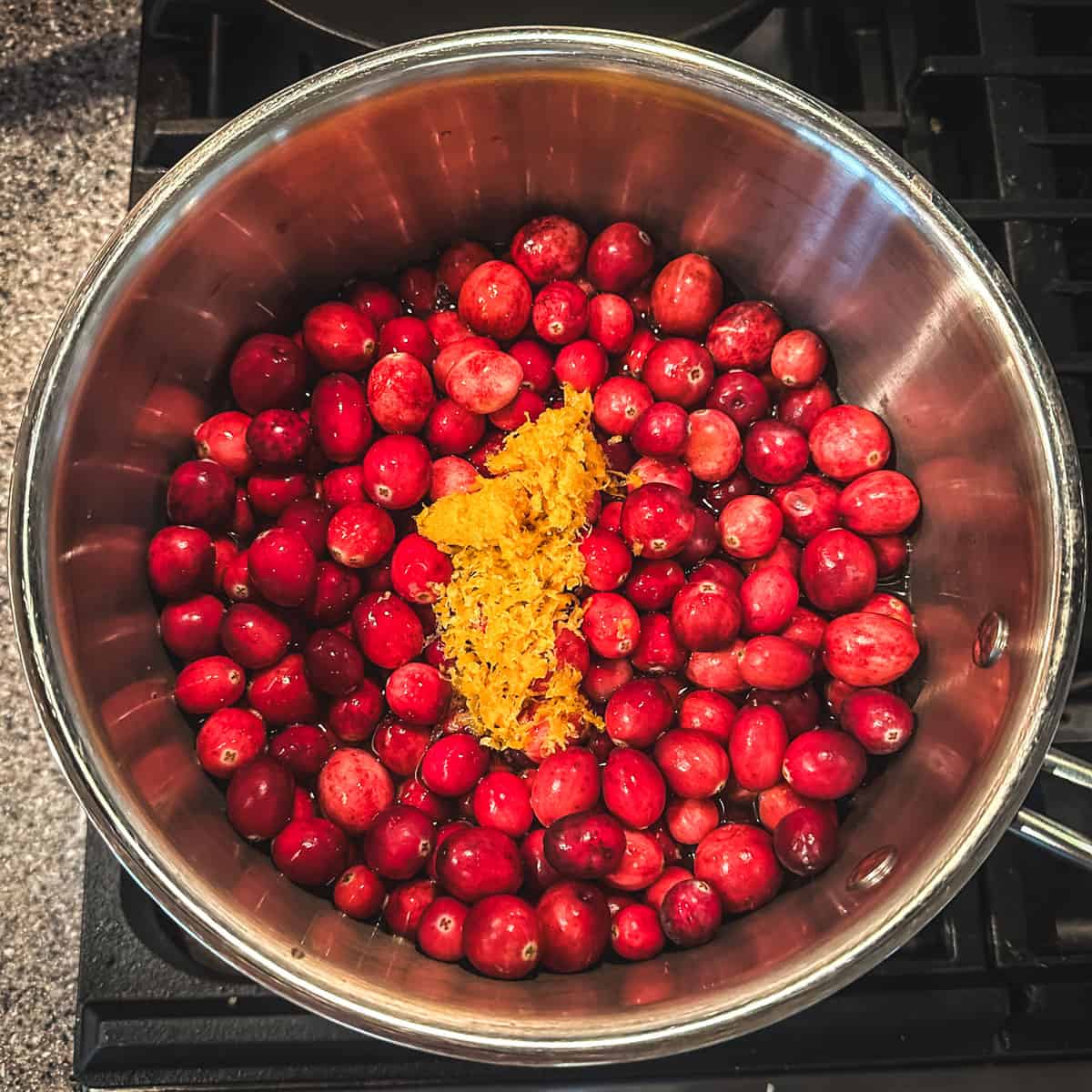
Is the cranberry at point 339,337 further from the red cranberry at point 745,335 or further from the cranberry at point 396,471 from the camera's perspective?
the red cranberry at point 745,335

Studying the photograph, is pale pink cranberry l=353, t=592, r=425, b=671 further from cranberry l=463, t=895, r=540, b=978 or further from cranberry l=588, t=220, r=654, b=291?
cranberry l=588, t=220, r=654, b=291

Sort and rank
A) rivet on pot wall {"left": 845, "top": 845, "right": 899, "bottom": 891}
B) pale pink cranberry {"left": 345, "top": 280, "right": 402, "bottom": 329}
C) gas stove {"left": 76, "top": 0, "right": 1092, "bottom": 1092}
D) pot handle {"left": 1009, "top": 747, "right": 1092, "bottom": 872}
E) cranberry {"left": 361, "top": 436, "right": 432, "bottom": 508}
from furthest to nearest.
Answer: pale pink cranberry {"left": 345, "top": 280, "right": 402, "bottom": 329} < cranberry {"left": 361, "top": 436, "right": 432, "bottom": 508} < gas stove {"left": 76, "top": 0, "right": 1092, "bottom": 1092} < rivet on pot wall {"left": 845, "top": 845, "right": 899, "bottom": 891} < pot handle {"left": 1009, "top": 747, "right": 1092, "bottom": 872}

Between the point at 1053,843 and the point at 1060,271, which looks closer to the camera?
the point at 1053,843

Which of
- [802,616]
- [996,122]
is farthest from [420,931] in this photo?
[996,122]

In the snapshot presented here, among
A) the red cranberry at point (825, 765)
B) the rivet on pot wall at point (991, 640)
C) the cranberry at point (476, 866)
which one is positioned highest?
the rivet on pot wall at point (991, 640)

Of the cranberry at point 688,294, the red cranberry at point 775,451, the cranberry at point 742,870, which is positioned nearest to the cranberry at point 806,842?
the cranberry at point 742,870

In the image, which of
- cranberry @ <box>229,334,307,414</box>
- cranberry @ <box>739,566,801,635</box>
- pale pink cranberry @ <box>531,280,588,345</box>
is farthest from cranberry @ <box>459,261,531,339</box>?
cranberry @ <box>739,566,801,635</box>

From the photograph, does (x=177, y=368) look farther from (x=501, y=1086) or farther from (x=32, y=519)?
(x=501, y=1086)
